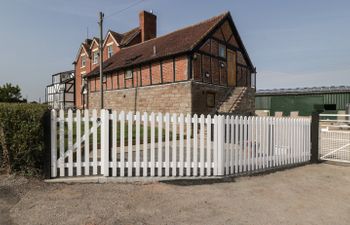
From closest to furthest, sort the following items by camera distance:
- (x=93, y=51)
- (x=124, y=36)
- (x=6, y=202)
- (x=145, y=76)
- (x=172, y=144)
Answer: (x=6, y=202) → (x=172, y=144) → (x=145, y=76) → (x=124, y=36) → (x=93, y=51)

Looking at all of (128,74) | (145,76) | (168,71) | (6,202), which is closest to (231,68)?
(168,71)

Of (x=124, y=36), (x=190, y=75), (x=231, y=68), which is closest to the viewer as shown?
(x=190, y=75)

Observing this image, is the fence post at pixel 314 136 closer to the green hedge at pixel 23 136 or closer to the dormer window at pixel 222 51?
the green hedge at pixel 23 136

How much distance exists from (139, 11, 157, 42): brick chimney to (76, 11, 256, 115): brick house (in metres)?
4.33

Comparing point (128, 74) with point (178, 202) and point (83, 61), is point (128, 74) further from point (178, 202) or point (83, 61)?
point (83, 61)

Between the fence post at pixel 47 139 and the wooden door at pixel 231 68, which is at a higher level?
the wooden door at pixel 231 68

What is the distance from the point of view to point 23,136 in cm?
495

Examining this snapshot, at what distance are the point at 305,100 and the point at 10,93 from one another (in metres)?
35.9

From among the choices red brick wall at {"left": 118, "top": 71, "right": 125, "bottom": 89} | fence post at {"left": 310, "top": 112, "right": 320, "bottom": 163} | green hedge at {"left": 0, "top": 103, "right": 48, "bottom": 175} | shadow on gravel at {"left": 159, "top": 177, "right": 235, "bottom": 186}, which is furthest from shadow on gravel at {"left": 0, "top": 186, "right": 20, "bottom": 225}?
red brick wall at {"left": 118, "top": 71, "right": 125, "bottom": 89}

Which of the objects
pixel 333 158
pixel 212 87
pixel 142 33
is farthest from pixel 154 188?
pixel 142 33

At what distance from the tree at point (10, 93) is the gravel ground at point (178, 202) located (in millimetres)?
20887

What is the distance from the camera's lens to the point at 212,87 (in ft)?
56.2

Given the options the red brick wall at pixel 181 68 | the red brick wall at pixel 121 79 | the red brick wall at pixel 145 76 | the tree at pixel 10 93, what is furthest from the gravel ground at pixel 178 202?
the tree at pixel 10 93

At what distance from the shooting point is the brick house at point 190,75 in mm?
15805
